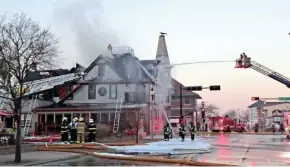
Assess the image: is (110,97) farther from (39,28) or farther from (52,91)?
(39,28)

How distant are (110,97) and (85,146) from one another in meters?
23.9

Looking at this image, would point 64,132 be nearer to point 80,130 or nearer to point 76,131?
point 76,131

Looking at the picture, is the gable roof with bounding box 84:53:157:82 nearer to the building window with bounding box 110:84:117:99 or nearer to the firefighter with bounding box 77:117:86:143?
the building window with bounding box 110:84:117:99

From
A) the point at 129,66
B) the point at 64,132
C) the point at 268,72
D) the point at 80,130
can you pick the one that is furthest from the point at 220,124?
the point at 80,130

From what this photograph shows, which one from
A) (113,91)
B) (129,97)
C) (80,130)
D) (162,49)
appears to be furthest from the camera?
(113,91)

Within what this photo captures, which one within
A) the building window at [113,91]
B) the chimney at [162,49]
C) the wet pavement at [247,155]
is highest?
the chimney at [162,49]

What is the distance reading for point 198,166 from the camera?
42.8ft

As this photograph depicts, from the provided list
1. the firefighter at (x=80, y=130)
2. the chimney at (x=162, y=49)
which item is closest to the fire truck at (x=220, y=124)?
the chimney at (x=162, y=49)

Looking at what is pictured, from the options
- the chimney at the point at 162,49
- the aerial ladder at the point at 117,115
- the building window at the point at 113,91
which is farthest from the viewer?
the building window at the point at 113,91

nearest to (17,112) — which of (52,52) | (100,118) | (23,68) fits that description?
(23,68)

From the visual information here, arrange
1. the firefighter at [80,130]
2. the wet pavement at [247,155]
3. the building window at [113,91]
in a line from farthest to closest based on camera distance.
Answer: the building window at [113,91], the firefighter at [80,130], the wet pavement at [247,155]

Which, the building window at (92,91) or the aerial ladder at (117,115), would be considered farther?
the building window at (92,91)

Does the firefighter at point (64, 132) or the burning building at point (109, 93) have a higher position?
the burning building at point (109, 93)

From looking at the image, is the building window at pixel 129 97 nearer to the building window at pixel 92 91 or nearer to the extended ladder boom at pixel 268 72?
the building window at pixel 92 91
